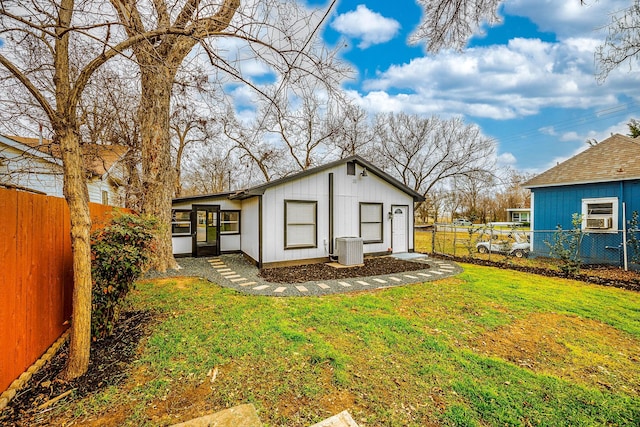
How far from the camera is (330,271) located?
7.55m

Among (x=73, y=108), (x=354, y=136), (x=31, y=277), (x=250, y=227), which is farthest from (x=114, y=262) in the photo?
(x=354, y=136)

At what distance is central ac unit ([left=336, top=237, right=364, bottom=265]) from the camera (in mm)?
8242

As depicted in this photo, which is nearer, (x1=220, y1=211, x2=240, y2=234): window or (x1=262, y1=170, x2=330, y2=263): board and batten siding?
(x1=262, y1=170, x2=330, y2=263): board and batten siding

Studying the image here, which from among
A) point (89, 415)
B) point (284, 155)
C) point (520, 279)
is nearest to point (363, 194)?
point (520, 279)

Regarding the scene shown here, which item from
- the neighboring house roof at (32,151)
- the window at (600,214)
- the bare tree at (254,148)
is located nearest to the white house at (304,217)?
the neighboring house roof at (32,151)

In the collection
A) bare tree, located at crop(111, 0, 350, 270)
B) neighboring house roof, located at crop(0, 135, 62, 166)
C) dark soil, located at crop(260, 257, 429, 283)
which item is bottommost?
dark soil, located at crop(260, 257, 429, 283)

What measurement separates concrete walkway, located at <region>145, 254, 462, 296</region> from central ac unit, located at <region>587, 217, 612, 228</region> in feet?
17.2

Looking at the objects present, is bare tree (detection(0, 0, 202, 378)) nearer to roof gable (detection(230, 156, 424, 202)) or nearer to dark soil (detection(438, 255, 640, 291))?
roof gable (detection(230, 156, 424, 202))

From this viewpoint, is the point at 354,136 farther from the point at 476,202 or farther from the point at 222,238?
the point at 476,202

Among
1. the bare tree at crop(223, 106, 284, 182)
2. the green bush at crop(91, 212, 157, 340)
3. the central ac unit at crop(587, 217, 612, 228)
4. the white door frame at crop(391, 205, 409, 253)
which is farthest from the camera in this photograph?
the bare tree at crop(223, 106, 284, 182)

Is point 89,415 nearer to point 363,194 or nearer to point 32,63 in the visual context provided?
point 32,63

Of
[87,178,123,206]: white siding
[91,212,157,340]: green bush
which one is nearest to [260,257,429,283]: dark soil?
[91,212,157,340]: green bush

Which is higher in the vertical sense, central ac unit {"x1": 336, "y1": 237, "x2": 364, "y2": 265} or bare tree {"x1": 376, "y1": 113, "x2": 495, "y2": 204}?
bare tree {"x1": 376, "y1": 113, "x2": 495, "y2": 204}

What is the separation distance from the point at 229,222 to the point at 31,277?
8291mm
